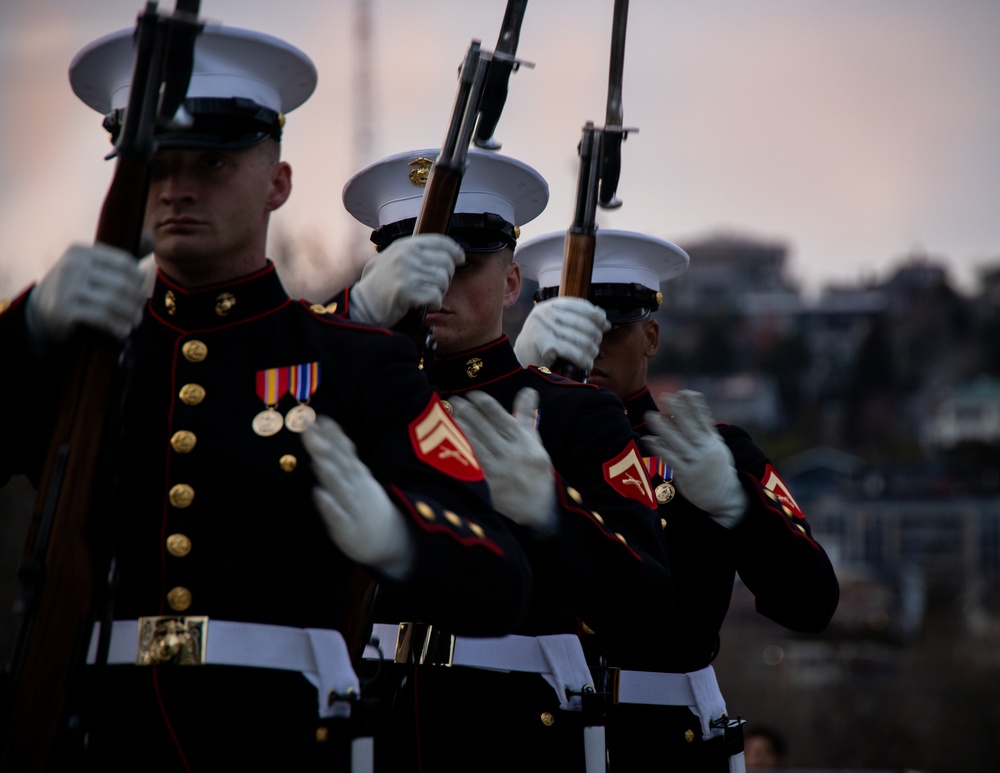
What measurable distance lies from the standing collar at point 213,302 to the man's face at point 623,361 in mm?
2654

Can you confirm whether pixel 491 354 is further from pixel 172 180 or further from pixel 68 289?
pixel 68 289

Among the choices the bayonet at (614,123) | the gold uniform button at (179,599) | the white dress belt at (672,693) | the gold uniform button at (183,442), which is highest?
the bayonet at (614,123)

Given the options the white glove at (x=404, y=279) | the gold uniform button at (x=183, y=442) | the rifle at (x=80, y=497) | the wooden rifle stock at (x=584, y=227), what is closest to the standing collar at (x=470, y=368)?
the white glove at (x=404, y=279)

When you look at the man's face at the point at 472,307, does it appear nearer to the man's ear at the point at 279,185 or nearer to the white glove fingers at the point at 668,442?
the white glove fingers at the point at 668,442

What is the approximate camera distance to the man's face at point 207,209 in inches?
131

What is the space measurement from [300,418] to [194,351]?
288mm

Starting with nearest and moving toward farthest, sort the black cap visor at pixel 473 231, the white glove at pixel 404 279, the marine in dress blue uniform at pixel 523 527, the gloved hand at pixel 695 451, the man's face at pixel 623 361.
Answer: the white glove at pixel 404 279, the marine in dress blue uniform at pixel 523 527, the black cap visor at pixel 473 231, the gloved hand at pixel 695 451, the man's face at pixel 623 361

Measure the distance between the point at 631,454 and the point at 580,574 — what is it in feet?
2.42

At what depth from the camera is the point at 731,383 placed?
276 ft

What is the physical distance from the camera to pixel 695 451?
5.04m

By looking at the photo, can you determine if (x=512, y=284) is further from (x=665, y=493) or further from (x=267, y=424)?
(x=267, y=424)

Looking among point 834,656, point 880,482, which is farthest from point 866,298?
point 834,656

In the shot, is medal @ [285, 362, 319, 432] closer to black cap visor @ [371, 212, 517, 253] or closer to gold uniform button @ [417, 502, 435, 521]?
gold uniform button @ [417, 502, 435, 521]

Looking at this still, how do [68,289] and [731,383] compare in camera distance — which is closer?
[68,289]
